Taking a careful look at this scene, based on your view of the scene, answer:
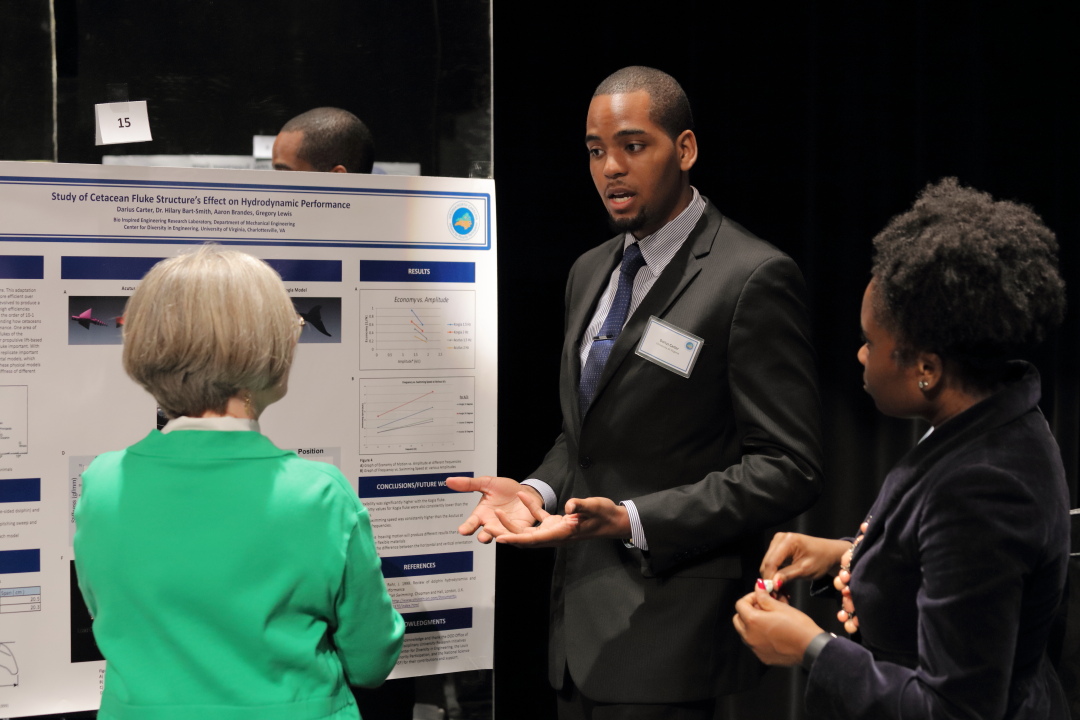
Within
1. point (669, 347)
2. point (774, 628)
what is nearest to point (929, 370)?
point (774, 628)

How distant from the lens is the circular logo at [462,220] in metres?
2.32

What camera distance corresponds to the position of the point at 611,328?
6.48ft

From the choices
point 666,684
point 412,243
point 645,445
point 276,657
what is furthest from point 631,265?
point 276,657

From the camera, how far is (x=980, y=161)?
11.8 feet

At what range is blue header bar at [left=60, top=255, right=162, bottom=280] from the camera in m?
2.07

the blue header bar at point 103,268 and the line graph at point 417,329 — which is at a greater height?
the blue header bar at point 103,268

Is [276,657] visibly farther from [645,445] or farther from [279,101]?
[279,101]

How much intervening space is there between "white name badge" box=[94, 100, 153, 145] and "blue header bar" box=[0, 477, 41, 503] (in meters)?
0.79

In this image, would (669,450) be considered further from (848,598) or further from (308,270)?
(308,270)

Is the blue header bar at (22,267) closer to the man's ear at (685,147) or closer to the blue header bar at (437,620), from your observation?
the blue header bar at (437,620)

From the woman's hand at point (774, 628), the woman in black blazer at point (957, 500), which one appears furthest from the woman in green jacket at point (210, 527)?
the woman in black blazer at point (957, 500)

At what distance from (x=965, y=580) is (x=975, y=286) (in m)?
0.39

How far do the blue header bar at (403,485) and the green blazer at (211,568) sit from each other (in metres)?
0.89

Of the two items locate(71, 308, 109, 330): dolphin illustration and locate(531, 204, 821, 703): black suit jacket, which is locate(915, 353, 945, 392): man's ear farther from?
locate(71, 308, 109, 330): dolphin illustration
